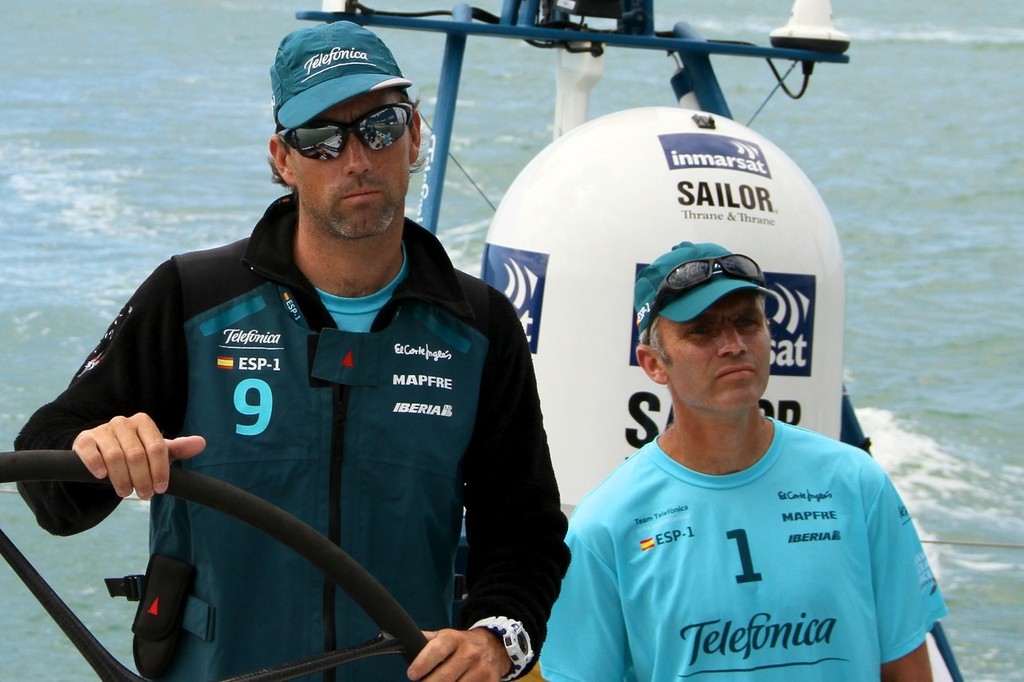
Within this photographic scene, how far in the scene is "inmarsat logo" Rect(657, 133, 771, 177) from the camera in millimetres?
4324

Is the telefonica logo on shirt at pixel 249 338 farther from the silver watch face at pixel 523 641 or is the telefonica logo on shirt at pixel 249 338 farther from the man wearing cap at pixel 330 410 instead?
the silver watch face at pixel 523 641

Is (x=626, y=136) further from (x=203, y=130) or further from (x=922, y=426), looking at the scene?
(x=203, y=130)

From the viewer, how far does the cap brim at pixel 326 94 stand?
7.30 ft

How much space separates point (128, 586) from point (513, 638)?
597 millimetres

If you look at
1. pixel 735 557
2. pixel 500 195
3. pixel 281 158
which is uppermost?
pixel 500 195

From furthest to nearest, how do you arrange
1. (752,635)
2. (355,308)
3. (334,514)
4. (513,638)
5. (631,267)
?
1. (631,267)
2. (752,635)
3. (355,308)
4. (334,514)
5. (513,638)

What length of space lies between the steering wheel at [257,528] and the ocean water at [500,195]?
11.7 ft

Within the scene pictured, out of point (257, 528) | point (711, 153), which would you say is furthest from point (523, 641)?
point (711, 153)

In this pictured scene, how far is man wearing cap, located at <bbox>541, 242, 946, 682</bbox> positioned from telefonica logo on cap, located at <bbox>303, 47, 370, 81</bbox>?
79 centimetres

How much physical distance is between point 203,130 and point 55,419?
19.6 metres

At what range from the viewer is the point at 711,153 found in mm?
4359

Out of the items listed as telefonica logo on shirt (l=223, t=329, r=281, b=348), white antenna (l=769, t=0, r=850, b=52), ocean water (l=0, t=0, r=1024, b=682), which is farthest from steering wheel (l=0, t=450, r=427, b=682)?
white antenna (l=769, t=0, r=850, b=52)

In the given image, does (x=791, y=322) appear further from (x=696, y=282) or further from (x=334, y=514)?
(x=334, y=514)

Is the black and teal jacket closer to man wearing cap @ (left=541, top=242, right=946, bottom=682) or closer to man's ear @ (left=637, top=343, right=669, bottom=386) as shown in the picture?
man wearing cap @ (left=541, top=242, right=946, bottom=682)
